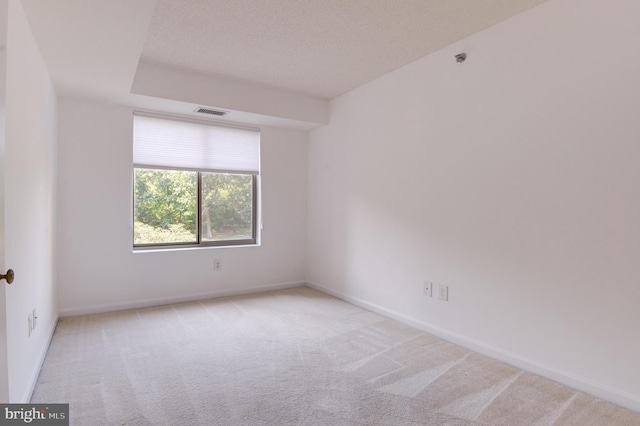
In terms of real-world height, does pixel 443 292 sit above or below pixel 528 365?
above

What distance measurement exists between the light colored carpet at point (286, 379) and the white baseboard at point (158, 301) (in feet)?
0.42

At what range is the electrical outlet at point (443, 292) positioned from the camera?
10.2ft

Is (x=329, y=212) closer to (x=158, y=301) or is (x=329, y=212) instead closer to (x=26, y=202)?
(x=158, y=301)

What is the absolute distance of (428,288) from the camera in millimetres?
3270

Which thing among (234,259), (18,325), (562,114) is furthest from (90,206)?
(562,114)

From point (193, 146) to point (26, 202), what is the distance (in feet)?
7.32

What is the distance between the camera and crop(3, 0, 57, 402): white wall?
1824mm

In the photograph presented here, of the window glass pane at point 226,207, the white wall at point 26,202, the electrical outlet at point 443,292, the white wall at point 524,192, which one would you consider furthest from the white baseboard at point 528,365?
the white wall at point 26,202

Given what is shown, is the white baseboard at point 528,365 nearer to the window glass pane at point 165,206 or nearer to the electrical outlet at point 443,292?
the electrical outlet at point 443,292

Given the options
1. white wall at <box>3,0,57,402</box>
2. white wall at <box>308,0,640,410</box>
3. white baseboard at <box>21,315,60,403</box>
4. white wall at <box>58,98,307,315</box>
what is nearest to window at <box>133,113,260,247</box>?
white wall at <box>58,98,307,315</box>

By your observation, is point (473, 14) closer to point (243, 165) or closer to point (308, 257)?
point (243, 165)

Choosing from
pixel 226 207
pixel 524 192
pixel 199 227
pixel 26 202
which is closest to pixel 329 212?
pixel 226 207

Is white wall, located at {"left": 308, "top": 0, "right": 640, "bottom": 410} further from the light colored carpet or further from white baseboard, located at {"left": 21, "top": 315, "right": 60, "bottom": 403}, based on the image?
white baseboard, located at {"left": 21, "top": 315, "right": 60, "bottom": 403}

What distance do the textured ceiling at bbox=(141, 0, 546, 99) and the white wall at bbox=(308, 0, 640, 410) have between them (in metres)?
0.23
